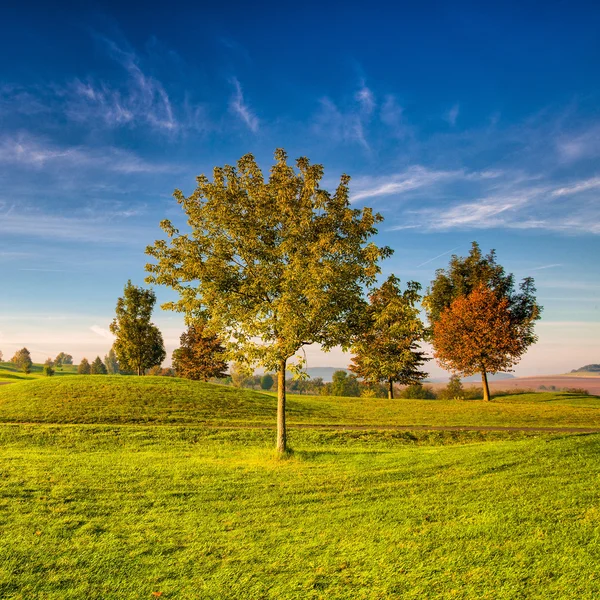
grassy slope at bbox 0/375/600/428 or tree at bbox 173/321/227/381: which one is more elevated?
tree at bbox 173/321/227/381

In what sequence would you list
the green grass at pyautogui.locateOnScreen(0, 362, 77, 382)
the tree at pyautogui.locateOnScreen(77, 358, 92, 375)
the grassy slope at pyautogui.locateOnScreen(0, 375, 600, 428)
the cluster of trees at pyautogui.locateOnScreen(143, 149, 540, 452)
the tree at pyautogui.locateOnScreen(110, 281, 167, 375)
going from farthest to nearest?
the tree at pyautogui.locateOnScreen(77, 358, 92, 375) < the green grass at pyautogui.locateOnScreen(0, 362, 77, 382) < the tree at pyautogui.locateOnScreen(110, 281, 167, 375) < the grassy slope at pyautogui.locateOnScreen(0, 375, 600, 428) < the cluster of trees at pyautogui.locateOnScreen(143, 149, 540, 452)

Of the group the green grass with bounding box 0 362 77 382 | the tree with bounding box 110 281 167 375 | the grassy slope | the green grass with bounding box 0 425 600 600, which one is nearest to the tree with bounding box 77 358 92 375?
the green grass with bounding box 0 362 77 382

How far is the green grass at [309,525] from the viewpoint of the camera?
6406mm

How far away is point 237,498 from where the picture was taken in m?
10.7

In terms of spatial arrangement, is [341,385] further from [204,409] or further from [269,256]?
[269,256]

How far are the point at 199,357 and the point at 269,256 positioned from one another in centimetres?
4558

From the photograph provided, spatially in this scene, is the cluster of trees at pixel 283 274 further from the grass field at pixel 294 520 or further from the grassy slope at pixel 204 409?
the grassy slope at pixel 204 409

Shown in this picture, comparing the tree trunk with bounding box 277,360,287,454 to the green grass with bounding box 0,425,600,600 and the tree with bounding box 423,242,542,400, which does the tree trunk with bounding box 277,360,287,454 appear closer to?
the green grass with bounding box 0,425,600,600

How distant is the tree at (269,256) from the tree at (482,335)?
104ft

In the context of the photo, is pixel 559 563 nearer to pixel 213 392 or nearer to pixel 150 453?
pixel 150 453

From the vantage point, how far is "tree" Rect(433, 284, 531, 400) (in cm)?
4175

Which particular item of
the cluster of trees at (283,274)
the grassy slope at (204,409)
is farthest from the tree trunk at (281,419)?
the grassy slope at (204,409)

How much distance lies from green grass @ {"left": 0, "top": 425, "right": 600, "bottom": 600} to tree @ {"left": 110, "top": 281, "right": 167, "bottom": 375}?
36.3 m

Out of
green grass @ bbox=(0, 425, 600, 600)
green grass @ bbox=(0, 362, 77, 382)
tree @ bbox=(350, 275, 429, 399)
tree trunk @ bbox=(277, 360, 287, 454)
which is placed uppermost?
green grass @ bbox=(0, 362, 77, 382)
